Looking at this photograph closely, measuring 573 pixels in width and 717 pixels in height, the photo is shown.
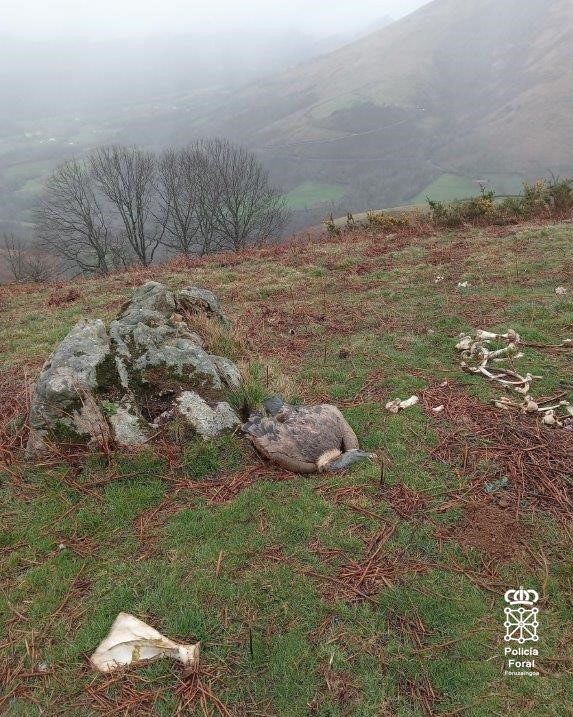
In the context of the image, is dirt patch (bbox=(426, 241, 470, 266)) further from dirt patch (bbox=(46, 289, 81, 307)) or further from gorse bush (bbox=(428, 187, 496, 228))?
dirt patch (bbox=(46, 289, 81, 307))

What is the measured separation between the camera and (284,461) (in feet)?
14.6

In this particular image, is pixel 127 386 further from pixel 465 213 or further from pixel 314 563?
pixel 465 213

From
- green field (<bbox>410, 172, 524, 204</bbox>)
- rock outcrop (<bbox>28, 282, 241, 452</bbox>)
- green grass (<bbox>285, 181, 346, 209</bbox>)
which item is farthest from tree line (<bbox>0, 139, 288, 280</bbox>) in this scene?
green field (<bbox>410, 172, 524, 204</bbox>)

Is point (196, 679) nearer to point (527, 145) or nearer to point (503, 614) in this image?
point (503, 614)

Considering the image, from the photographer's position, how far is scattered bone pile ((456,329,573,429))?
500cm

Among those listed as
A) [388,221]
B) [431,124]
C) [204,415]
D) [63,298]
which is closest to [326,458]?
[204,415]

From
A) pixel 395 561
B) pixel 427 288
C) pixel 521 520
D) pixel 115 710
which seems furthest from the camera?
pixel 427 288

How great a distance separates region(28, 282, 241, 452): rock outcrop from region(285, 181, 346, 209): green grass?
280 feet

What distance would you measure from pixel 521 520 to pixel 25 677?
3778mm

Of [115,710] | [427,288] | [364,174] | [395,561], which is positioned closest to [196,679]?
[115,710]

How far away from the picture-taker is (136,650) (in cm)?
284

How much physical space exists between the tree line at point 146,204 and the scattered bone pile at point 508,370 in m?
31.8

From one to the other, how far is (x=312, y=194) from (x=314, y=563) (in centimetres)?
10233

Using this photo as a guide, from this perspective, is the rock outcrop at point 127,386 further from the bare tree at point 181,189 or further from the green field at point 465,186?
the green field at point 465,186
